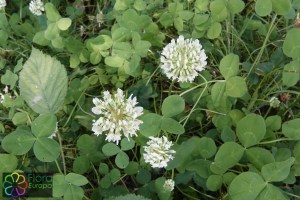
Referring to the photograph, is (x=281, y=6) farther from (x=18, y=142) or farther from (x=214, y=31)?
(x=18, y=142)

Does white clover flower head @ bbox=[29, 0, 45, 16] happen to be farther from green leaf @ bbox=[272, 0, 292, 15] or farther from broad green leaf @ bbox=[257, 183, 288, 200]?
broad green leaf @ bbox=[257, 183, 288, 200]

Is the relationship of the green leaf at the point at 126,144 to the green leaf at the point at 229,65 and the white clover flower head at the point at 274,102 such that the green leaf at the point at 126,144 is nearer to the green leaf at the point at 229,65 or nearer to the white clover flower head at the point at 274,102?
the green leaf at the point at 229,65

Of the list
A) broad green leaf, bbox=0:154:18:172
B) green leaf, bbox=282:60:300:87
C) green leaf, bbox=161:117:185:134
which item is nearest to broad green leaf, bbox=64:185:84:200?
broad green leaf, bbox=0:154:18:172

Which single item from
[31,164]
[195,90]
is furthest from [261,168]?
[31,164]

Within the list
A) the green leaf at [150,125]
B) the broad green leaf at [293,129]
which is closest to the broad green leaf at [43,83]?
the green leaf at [150,125]

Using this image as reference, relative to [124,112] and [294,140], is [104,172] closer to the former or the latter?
[124,112]
